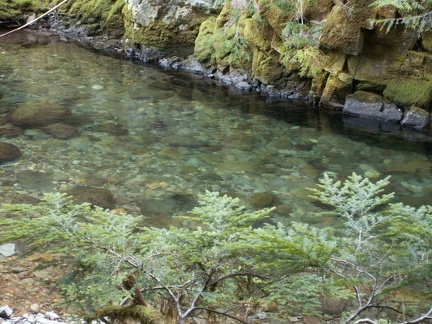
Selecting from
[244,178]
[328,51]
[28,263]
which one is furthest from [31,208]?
[328,51]

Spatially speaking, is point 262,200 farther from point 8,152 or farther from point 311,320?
point 8,152

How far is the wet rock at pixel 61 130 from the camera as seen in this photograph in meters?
8.30

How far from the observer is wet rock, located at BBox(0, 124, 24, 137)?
8165mm

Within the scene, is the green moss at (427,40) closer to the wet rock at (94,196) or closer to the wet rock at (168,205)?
the wet rock at (168,205)

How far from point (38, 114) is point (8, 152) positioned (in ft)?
6.47

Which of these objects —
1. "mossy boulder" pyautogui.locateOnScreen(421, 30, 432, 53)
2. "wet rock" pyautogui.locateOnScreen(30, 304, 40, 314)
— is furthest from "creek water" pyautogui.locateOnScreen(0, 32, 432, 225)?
"wet rock" pyautogui.locateOnScreen(30, 304, 40, 314)

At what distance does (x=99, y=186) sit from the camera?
6.57 meters

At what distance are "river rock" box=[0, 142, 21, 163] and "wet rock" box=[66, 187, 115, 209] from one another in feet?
4.93

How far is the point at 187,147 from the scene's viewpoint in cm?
817

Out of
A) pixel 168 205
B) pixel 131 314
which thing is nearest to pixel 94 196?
pixel 168 205

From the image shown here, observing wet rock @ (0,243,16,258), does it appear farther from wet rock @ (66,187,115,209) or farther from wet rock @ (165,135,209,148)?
wet rock @ (165,135,209,148)

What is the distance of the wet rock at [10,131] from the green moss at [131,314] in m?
6.38

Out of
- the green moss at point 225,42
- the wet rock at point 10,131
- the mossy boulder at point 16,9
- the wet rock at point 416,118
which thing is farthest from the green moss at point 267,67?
the mossy boulder at point 16,9

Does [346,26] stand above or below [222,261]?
above
